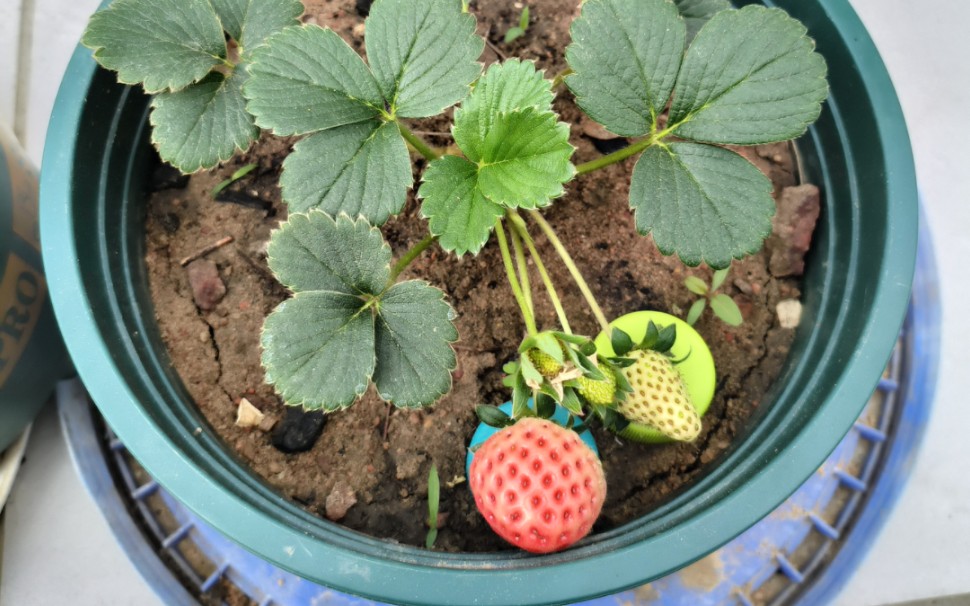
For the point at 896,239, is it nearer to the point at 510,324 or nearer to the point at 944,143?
the point at 510,324

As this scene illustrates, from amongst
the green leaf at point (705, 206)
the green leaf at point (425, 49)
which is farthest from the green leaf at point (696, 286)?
the green leaf at point (425, 49)

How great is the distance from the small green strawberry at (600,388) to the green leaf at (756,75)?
0.28 metres

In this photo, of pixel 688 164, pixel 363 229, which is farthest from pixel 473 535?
pixel 688 164

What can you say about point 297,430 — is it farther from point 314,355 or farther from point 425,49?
point 425,49

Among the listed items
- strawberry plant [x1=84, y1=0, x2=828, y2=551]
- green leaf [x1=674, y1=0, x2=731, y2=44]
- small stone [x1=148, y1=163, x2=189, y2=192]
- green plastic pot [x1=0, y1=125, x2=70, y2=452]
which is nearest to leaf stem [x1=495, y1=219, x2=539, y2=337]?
Result: strawberry plant [x1=84, y1=0, x2=828, y2=551]

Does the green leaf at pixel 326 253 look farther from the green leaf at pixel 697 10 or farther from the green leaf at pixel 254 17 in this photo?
the green leaf at pixel 697 10

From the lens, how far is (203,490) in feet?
2.43

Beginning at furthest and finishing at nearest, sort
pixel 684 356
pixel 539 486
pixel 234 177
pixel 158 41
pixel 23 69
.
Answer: pixel 23 69
pixel 234 177
pixel 684 356
pixel 158 41
pixel 539 486

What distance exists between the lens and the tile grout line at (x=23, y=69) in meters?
1.34

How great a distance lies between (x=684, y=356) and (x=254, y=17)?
66cm

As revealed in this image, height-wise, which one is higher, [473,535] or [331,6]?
[331,6]

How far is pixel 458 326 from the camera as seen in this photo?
98cm

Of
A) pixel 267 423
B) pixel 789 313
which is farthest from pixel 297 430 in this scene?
pixel 789 313

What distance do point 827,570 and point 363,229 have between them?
34.6 inches
